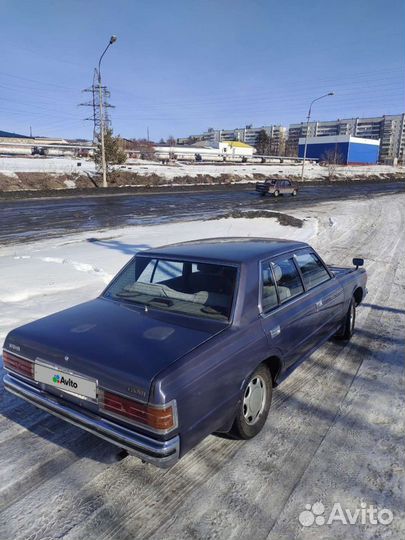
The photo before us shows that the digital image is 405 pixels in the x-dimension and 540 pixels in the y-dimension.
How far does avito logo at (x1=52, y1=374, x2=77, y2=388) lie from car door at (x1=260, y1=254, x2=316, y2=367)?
143 cm

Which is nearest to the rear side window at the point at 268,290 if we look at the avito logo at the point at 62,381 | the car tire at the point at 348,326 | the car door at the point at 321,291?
the car door at the point at 321,291

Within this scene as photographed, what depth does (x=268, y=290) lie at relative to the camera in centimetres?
328

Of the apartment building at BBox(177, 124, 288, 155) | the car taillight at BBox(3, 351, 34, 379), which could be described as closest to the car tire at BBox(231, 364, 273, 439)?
the car taillight at BBox(3, 351, 34, 379)

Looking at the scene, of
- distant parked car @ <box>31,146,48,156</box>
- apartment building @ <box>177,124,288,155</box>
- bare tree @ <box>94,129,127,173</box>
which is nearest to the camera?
bare tree @ <box>94,129,127,173</box>

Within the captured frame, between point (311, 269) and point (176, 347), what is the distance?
7.11 feet

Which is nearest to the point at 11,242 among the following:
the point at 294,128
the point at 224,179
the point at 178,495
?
the point at 178,495

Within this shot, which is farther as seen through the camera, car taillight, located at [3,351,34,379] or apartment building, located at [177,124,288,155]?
apartment building, located at [177,124,288,155]

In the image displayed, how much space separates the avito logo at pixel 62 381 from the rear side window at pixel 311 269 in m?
2.33

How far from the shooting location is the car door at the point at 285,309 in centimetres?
317

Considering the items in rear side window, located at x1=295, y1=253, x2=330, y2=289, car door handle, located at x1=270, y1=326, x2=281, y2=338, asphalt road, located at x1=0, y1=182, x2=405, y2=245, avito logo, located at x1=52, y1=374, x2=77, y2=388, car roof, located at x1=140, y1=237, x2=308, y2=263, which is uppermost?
car roof, located at x1=140, y1=237, x2=308, y2=263

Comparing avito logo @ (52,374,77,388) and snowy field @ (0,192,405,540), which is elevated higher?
avito logo @ (52,374,77,388)

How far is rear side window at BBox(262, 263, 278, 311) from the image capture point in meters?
3.20

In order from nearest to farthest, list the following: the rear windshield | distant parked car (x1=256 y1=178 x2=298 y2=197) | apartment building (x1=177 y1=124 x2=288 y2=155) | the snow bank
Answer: the rear windshield → the snow bank → distant parked car (x1=256 y1=178 x2=298 y2=197) → apartment building (x1=177 y1=124 x2=288 y2=155)

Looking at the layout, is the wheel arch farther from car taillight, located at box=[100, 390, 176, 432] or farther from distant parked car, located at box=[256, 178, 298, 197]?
distant parked car, located at box=[256, 178, 298, 197]
